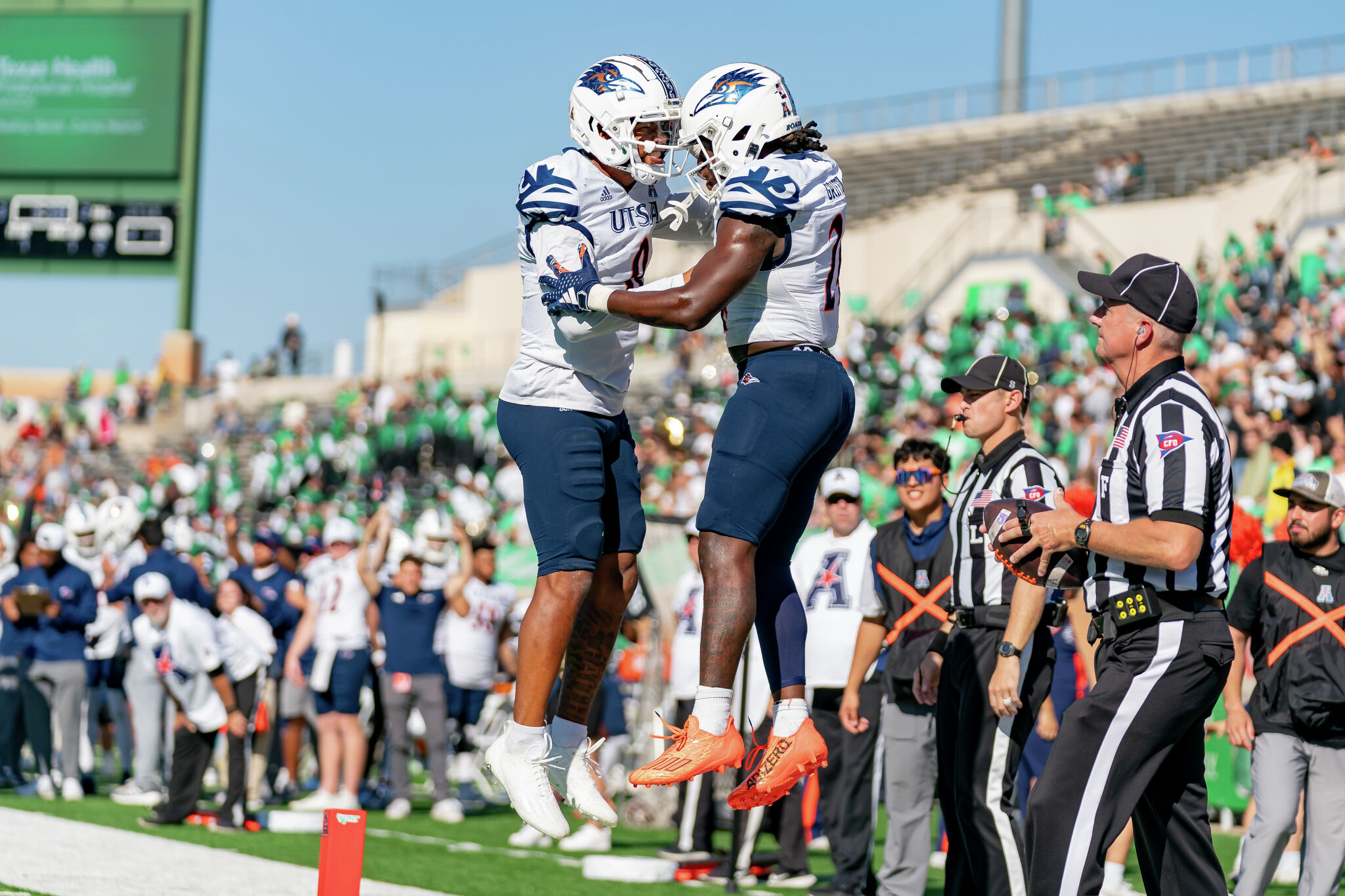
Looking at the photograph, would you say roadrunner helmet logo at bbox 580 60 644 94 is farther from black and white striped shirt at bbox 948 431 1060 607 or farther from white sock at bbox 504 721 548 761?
black and white striped shirt at bbox 948 431 1060 607

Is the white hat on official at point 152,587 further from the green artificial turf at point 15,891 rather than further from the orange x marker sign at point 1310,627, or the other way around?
the orange x marker sign at point 1310,627

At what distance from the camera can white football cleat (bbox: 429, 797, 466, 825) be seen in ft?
40.1

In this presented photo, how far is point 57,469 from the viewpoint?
28.6 metres

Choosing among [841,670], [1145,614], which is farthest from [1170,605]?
[841,670]

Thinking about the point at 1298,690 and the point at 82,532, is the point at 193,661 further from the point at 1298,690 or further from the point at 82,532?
the point at 1298,690

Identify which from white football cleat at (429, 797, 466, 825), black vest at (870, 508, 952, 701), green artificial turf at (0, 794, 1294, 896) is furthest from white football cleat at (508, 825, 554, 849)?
black vest at (870, 508, 952, 701)

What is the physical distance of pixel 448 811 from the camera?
40.3 feet

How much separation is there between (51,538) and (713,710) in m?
9.36

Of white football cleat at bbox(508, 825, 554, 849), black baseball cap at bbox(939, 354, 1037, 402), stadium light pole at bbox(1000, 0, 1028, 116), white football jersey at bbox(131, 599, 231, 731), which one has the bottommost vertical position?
white football cleat at bbox(508, 825, 554, 849)

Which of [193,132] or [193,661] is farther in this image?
[193,132]

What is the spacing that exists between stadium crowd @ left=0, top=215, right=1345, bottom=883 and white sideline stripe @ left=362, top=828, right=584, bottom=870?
1.75 ft

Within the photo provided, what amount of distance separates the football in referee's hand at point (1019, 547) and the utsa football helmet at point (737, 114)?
1404 millimetres

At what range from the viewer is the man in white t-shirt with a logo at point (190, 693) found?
36.3 ft

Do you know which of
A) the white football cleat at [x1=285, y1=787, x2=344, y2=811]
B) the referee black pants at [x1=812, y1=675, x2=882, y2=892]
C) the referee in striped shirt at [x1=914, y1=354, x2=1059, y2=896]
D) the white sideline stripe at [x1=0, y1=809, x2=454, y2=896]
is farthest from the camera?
the white football cleat at [x1=285, y1=787, x2=344, y2=811]
